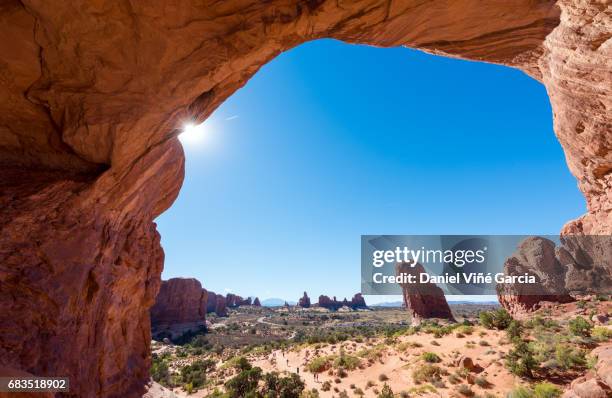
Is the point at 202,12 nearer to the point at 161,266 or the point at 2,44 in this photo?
the point at 2,44

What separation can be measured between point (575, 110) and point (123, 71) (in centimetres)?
1146

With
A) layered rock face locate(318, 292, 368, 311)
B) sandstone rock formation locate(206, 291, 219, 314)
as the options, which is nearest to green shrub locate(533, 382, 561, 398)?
sandstone rock formation locate(206, 291, 219, 314)

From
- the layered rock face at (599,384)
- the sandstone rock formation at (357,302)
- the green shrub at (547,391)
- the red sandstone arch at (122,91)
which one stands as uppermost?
the red sandstone arch at (122,91)

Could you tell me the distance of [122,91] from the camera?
6621 mm

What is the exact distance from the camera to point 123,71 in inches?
249

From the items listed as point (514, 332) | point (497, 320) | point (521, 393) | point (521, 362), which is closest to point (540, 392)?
point (521, 393)

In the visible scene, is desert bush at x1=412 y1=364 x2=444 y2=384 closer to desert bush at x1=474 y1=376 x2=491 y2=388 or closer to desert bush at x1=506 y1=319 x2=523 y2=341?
desert bush at x1=474 y1=376 x2=491 y2=388

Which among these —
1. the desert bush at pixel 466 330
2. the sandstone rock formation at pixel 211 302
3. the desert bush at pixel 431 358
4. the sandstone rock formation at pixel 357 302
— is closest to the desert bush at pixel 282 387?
the desert bush at pixel 431 358

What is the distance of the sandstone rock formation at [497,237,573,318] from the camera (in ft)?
113

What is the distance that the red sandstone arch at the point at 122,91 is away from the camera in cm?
571

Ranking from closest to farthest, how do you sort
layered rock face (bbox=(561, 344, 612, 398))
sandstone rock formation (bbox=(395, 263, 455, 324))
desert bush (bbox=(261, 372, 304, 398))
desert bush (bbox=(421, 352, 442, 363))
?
layered rock face (bbox=(561, 344, 612, 398)) < desert bush (bbox=(261, 372, 304, 398)) < desert bush (bbox=(421, 352, 442, 363)) < sandstone rock formation (bbox=(395, 263, 455, 324))

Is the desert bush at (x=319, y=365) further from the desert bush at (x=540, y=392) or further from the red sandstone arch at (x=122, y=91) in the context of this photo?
the red sandstone arch at (x=122, y=91)

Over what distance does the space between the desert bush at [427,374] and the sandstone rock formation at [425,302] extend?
97.3 feet

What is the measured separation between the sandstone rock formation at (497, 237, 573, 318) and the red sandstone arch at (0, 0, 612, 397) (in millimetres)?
34938
